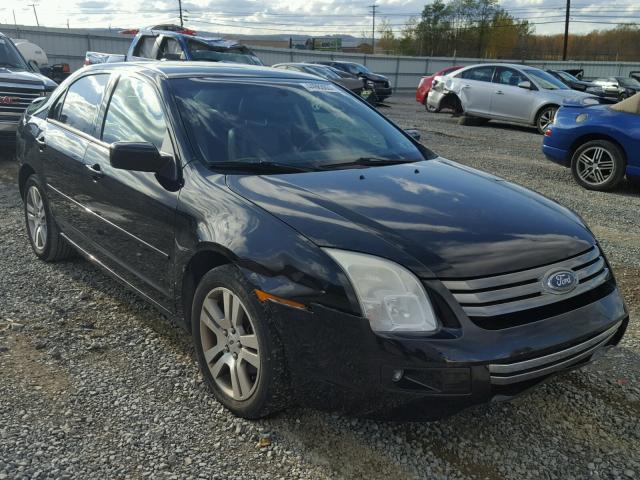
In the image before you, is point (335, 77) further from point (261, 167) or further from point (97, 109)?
point (261, 167)

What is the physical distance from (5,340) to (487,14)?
2917 inches

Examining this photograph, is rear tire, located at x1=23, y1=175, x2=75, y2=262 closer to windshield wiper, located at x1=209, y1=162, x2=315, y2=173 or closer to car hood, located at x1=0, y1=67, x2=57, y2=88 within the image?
windshield wiper, located at x1=209, y1=162, x2=315, y2=173

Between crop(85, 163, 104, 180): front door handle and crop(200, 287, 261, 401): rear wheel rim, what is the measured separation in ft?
4.35

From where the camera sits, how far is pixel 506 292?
2.26m

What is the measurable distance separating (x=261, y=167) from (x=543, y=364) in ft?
5.40

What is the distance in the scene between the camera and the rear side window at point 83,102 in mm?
3961

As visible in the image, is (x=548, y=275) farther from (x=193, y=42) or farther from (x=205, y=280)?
(x=193, y=42)

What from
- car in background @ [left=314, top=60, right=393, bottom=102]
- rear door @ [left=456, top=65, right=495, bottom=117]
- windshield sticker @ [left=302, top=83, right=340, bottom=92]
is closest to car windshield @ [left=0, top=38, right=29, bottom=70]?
windshield sticker @ [left=302, top=83, right=340, bottom=92]

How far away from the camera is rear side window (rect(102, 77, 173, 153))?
127 inches

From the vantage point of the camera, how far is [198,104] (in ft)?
10.8

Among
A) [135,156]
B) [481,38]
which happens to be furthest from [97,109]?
[481,38]

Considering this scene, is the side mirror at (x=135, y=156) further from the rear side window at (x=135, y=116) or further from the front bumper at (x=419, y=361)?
the front bumper at (x=419, y=361)

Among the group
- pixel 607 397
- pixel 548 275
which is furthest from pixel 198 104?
pixel 607 397

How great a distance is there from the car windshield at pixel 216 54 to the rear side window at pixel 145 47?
1.32 m
